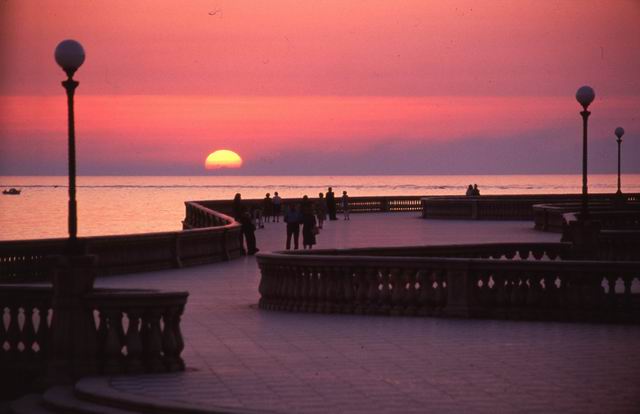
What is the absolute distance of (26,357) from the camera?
49.8ft

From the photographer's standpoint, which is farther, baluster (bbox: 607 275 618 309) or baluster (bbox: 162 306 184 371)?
baluster (bbox: 607 275 618 309)

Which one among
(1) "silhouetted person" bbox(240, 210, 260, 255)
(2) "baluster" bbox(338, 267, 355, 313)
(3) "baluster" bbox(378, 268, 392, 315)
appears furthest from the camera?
(1) "silhouetted person" bbox(240, 210, 260, 255)

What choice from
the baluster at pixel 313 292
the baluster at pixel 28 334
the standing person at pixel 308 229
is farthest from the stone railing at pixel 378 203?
the baluster at pixel 28 334

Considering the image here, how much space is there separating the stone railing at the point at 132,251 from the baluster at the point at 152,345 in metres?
9.75

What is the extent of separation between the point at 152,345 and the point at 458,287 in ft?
23.0

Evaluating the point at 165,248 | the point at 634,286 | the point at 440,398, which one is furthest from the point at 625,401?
the point at 165,248

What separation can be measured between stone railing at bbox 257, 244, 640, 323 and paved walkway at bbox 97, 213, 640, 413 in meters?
0.43

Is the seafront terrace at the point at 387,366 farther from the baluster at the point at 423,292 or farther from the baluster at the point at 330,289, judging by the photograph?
the baluster at the point at 423,292

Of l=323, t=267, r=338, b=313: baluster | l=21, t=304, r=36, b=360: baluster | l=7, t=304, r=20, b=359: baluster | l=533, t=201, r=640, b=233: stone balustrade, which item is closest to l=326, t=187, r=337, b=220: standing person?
l=533, t=201, r=640, b=233: stone balustrade

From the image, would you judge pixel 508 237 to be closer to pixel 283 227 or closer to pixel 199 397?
pixel 283 227

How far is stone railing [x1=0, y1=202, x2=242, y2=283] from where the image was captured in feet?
96.3

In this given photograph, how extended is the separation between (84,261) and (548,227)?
40.6m

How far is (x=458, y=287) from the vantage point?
805 inches

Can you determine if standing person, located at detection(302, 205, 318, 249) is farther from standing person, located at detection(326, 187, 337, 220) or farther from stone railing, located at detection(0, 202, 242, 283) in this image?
standing person, located at detection(326, 187, 337, 220)
